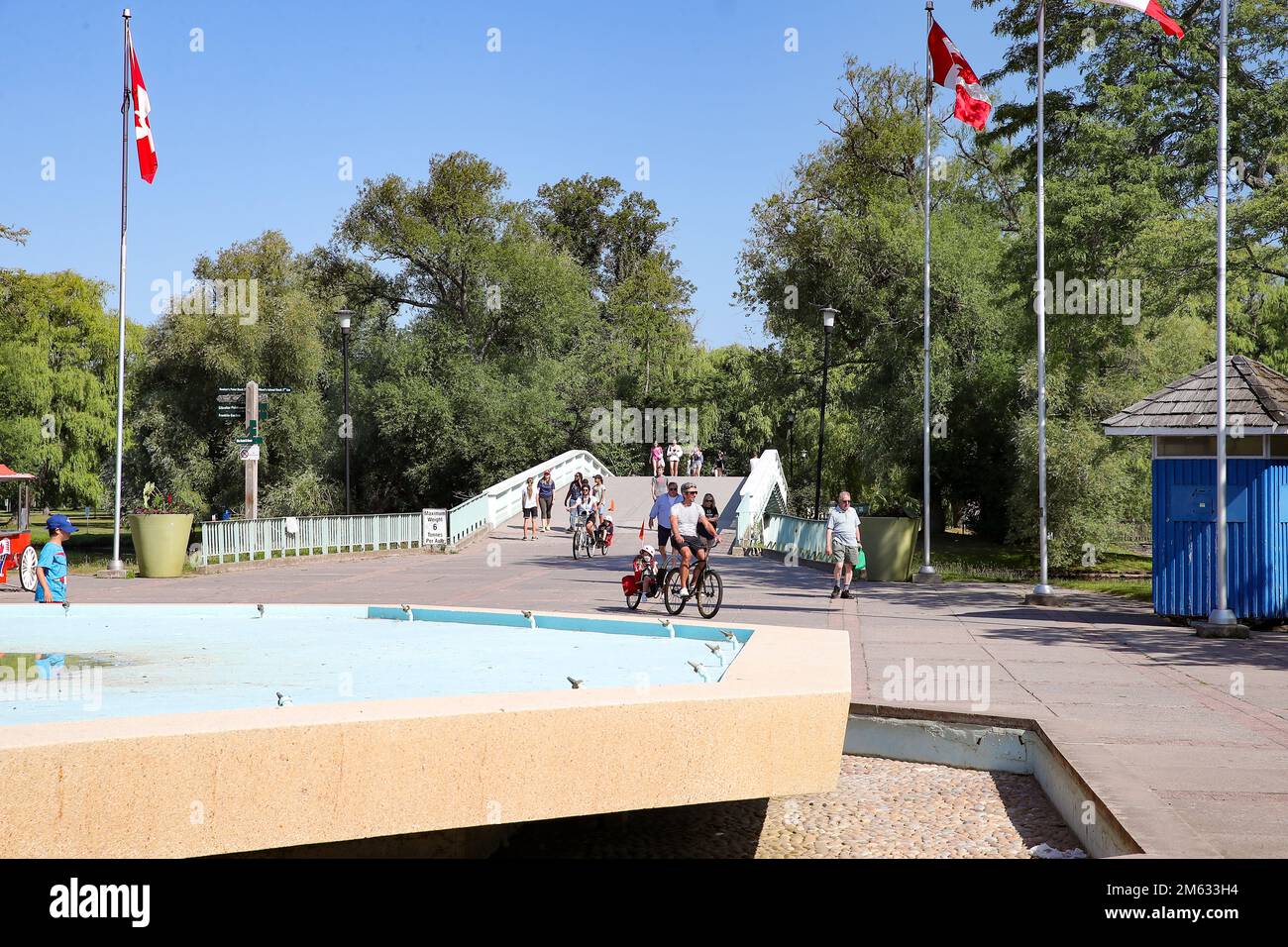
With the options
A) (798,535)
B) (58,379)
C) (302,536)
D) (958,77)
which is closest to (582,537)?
(798,535)

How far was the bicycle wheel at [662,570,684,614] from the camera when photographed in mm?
17219

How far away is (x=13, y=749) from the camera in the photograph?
185 inches

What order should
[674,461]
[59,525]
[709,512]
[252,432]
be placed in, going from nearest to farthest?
[59,525]
[709,512]
[252,432]
[674,461]

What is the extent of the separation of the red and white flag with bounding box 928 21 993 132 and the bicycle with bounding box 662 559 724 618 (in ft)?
A: 34.4

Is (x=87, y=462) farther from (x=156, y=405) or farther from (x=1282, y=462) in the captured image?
(x=1282, y=462)

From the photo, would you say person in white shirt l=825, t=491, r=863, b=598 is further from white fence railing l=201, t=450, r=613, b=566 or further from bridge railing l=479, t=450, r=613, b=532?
bridge railing l=479, t=450, r=613, b=532

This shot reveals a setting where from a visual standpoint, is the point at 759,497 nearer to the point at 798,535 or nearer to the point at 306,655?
the point at 798,535

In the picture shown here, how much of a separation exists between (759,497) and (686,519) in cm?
1821

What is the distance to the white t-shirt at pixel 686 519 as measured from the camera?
1688 centimetres

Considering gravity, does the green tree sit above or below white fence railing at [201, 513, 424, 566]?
above

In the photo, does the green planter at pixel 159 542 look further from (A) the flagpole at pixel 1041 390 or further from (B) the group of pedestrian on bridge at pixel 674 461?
(B) the group of pedestrian on bridge at pixel 674 461

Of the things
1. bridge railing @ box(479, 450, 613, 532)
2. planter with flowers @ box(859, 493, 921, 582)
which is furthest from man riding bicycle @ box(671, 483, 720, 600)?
bridge railing @ box(479, 450, 613, 532)

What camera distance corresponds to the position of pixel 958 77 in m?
22.7

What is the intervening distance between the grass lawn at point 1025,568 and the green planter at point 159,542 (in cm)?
1635
